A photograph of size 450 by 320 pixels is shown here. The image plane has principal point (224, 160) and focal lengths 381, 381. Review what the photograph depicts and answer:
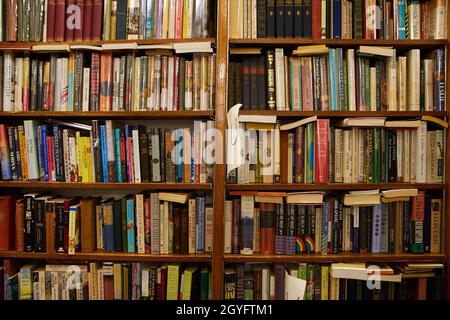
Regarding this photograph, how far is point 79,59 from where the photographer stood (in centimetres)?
176

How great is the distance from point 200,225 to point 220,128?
452 mm

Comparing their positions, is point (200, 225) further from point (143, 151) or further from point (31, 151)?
point (31, 151)

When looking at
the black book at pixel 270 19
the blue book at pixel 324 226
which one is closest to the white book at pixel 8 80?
the black book at pixel 270 19

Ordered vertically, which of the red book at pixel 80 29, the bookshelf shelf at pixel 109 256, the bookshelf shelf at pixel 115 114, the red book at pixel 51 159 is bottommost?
the bookshelf shelf at pixel 109 256

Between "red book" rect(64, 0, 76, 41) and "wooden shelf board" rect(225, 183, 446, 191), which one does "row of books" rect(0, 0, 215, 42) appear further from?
"wooden shelf board" rect(225, 183, 446, 191)

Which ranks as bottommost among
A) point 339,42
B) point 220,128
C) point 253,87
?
point 220,128

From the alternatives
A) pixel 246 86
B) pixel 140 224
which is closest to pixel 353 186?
pixel 246 86

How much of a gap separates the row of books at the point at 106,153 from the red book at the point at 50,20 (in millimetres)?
405

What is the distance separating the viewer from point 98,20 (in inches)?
68.7

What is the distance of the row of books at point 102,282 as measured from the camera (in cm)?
174

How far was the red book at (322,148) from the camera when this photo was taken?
67.3 inches

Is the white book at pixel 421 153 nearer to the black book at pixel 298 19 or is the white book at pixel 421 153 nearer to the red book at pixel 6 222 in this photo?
the black book at pixel 298 19

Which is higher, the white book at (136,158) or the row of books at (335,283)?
the white book at (136,158)

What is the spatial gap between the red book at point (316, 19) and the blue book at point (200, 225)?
904 millimetres
